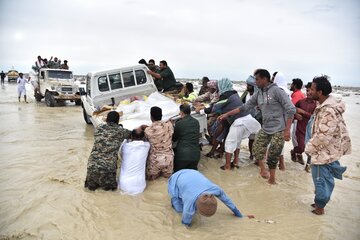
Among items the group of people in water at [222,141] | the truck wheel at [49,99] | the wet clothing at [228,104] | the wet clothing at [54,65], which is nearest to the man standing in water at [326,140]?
the group of people in water at [222,141]

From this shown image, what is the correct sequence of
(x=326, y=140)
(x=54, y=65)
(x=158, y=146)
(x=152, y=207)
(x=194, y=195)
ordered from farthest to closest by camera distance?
(x=54, y=65) < (x=158, y=146) < (x=152, y=207) < (x=326, y=140) < (x=194, y=195)

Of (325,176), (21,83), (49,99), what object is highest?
(21,83)

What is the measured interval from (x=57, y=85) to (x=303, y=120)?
1403cm

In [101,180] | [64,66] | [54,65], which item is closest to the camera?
[101,180]

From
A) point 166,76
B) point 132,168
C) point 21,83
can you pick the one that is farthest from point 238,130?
point 21,83

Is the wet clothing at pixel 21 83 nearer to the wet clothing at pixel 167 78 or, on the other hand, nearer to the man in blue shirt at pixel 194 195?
the wet clothing at pixel 167 78

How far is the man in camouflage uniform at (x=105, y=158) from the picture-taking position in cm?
486

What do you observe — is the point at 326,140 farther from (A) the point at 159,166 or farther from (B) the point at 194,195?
(A) the point at 159,166

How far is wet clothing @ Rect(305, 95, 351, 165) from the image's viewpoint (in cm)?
396

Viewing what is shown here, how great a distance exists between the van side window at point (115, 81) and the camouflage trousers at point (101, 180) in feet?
11.8

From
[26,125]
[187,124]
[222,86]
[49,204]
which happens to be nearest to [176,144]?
[187,124]

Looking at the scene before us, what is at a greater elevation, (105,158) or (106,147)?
(106,147)

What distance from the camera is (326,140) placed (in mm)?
3969

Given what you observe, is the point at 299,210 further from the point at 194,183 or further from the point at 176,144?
the point at 176,144
